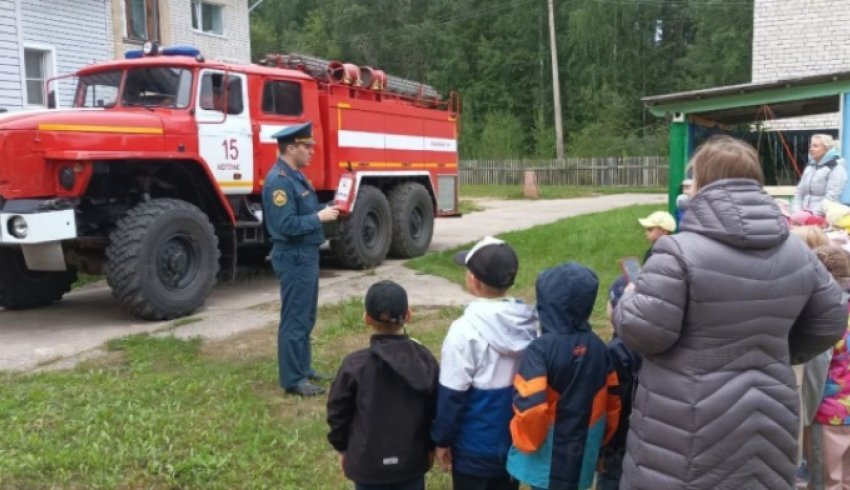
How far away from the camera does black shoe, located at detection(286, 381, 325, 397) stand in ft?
17.6

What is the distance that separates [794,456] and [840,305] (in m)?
0.52

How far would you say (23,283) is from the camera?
836 cm

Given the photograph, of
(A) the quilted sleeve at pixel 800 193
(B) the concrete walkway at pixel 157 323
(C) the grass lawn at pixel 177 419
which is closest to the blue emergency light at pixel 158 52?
(B) the concrete walkway at pixel 157 323

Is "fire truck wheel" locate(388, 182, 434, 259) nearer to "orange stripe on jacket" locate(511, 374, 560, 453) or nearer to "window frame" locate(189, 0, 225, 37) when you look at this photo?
"orange stripe on jacket" locate(511, 374, 560, 453)

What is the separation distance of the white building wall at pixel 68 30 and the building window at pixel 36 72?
0.15 m

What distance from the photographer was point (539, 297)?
2887 mm

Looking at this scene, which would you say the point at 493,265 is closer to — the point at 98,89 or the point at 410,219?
the point at 98,89

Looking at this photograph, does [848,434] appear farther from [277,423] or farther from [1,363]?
[1,363]

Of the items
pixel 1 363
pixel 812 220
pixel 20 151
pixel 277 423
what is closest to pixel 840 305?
pixel 812 220

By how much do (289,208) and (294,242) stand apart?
251mm

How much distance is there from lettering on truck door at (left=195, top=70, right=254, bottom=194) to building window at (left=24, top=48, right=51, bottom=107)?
823 cm

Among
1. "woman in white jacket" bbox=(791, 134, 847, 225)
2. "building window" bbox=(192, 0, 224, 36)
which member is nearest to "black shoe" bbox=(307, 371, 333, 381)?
"woman in white jacket" bbox=(791, 134, 847, 225)

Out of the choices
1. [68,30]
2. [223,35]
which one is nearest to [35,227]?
[68,30]

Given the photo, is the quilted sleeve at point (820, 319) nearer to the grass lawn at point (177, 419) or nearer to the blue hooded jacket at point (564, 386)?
the blue hooded jacket at point (564, 386)
